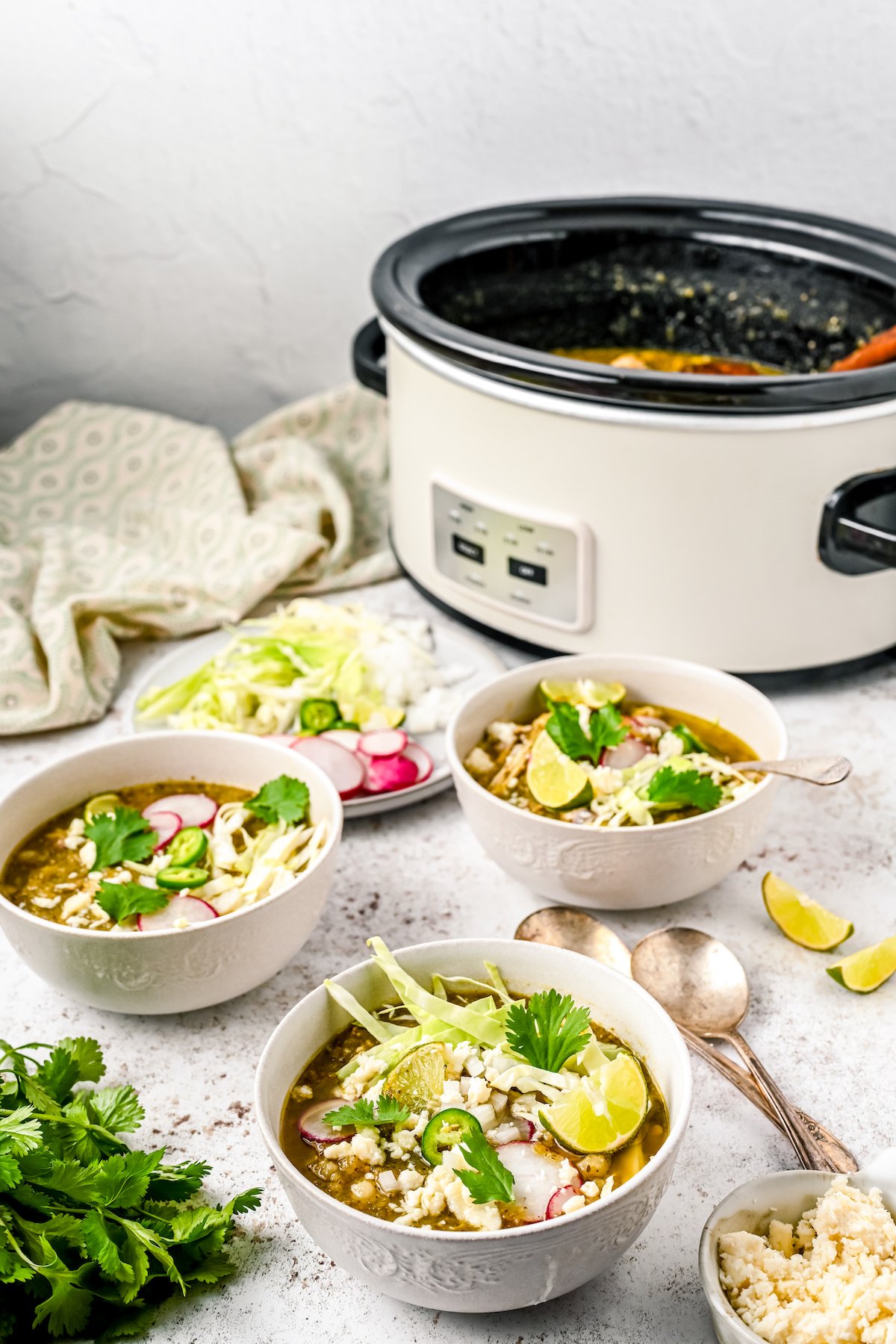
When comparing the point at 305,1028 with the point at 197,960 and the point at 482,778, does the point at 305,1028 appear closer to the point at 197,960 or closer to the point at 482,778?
the point at 197,960

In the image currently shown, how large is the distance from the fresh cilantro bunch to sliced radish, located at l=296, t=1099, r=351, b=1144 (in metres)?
0.07

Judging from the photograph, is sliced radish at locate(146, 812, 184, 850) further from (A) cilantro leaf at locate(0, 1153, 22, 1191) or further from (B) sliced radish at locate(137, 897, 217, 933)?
(A) cilantro leaf at locate(0, 1153, 22, 1191)

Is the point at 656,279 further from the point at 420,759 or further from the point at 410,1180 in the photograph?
the point at 410,1180

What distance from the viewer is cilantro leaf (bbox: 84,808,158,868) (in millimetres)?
1000

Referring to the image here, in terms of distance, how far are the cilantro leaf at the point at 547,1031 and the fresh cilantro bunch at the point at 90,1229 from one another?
0.19 m

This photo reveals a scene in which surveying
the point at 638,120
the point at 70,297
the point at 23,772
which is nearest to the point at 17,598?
the point at 23,772

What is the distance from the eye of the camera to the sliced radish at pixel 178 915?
94 centimetres

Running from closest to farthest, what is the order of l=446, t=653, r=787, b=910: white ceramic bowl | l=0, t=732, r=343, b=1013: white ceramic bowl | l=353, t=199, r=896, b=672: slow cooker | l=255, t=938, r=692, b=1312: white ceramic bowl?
1. l=255, t=938, r=692, b=1312: white ceramic bowl
2. l=0, t=732, r=343, b=1013: white ceramic bowl
3. l=446, t=653, r=787, b=910: white ceramic bowl
4. l=353, t=199, r=896, b=672: slow cooker

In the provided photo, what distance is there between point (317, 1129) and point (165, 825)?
0.34 m

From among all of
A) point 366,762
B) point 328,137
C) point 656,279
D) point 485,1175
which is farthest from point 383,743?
point 328,137

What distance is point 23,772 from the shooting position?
1.31 metres

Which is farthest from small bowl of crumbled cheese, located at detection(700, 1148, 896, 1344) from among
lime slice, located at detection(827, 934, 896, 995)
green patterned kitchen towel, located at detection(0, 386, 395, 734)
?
green patterned kitchen towel, located at detection(0, 386, 395, 734)

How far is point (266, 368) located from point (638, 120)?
0.59 m

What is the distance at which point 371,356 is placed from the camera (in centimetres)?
157
